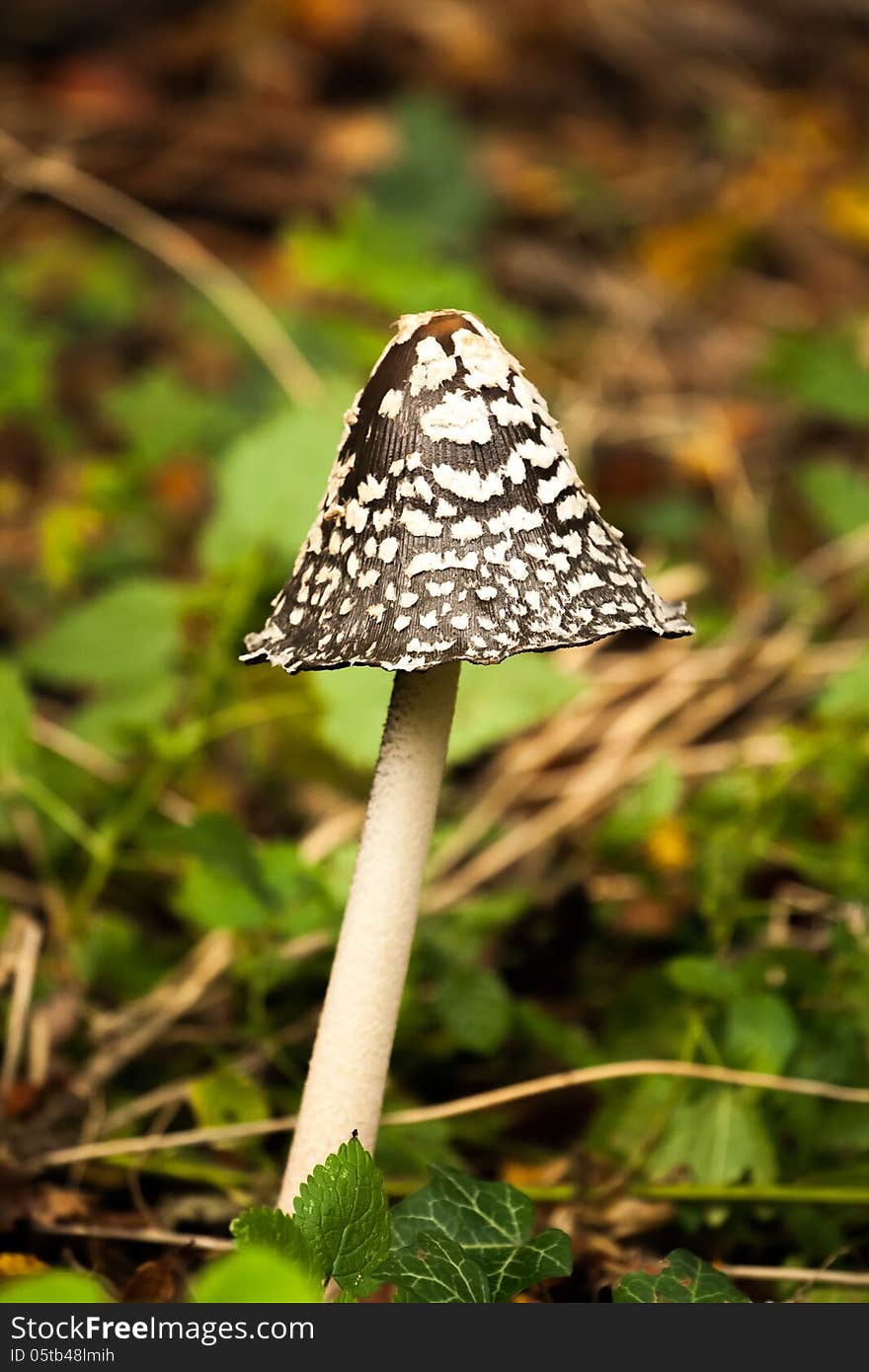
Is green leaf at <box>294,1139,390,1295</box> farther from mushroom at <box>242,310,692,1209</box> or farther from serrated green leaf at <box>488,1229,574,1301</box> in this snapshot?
mushroom at <box>242,310,692,1209</box>

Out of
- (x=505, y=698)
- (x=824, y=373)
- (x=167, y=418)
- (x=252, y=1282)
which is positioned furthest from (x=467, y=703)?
(x=824, y=373)

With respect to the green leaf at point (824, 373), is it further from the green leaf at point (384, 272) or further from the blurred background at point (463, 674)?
the green leaf at point (384, 272)

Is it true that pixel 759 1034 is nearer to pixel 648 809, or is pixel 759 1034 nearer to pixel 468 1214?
pixel 648 809

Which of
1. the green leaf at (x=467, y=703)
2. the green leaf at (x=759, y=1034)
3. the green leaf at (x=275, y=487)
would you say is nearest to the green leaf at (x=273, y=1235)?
the green leaf at (x=759, y=1034)

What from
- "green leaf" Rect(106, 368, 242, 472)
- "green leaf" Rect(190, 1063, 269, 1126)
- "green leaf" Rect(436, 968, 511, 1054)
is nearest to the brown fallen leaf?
"green leaf" Rect(190, 1063, 269, 1126)

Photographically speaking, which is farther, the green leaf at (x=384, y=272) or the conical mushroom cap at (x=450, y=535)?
the green leaf at (x=384, y=272)

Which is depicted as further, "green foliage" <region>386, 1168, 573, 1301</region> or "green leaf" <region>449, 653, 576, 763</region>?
"green leaf" <region>449, 653, 576, 763</region>
